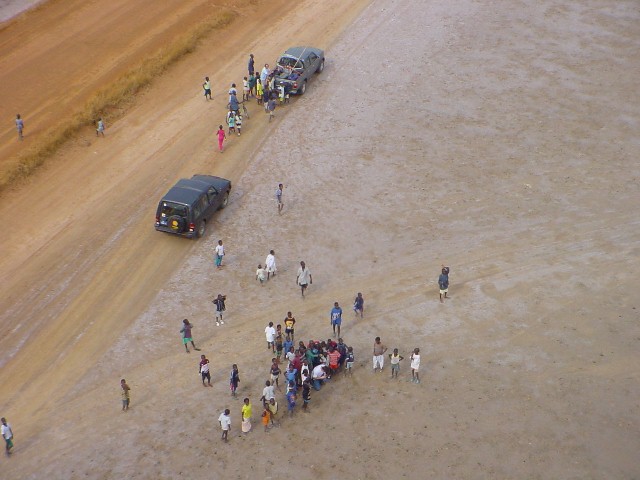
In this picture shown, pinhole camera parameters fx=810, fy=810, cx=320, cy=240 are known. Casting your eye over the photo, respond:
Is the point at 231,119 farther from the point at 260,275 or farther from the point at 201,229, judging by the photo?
the point at 260,275

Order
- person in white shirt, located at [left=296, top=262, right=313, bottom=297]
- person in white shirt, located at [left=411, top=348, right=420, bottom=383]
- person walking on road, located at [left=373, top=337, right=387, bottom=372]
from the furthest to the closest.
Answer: person in white shirt, located at [left=296, top=262, right=313, bottom=297] → person walking on road, located at [left=373, top=337, right=387, bottom=372] → person in white shirt, located at [left=411, top=348, right=420, bottom=383]

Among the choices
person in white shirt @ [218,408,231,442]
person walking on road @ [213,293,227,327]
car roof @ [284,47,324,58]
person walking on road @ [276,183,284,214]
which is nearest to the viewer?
person in white shirt @ [218,408,231,442]

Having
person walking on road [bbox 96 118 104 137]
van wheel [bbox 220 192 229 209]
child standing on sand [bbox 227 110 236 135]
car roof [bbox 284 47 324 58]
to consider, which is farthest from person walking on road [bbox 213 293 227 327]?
car roof [bbox 284 47 324 58]

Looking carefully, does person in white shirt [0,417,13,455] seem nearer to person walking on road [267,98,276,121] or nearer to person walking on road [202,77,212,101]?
person walking on road [267,98,276,121]

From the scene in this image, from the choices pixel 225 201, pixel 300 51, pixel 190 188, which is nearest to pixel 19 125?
pixel 190 188

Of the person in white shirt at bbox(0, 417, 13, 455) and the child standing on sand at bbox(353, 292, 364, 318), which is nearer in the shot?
the person in white shirt at bbox(0, 417, 13, 455)

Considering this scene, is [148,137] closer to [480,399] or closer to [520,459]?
[480,399]
